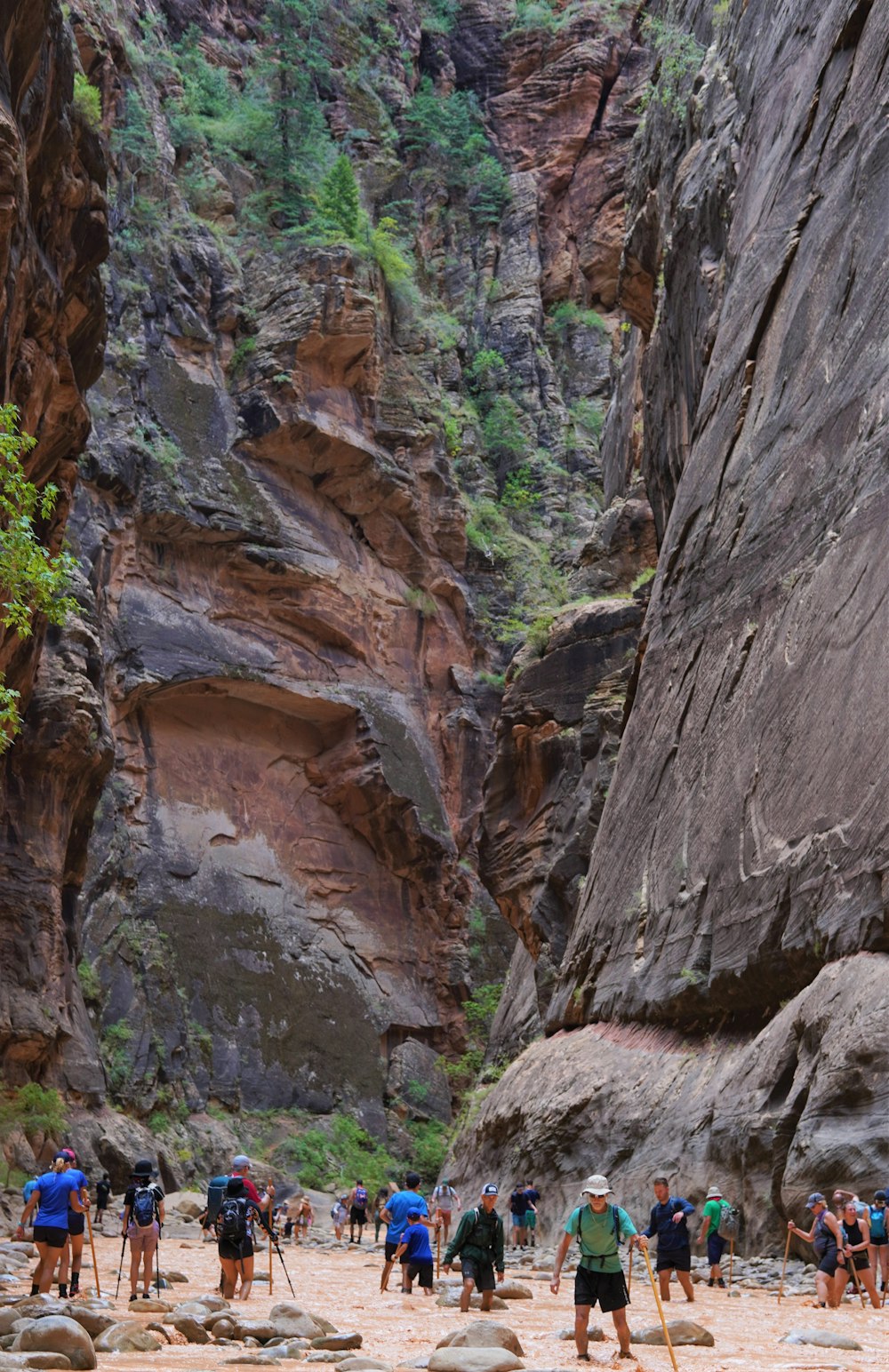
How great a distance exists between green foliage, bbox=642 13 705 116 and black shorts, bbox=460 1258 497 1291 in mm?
24877

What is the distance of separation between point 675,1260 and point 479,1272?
5.89ft

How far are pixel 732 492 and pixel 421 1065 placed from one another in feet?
89.1

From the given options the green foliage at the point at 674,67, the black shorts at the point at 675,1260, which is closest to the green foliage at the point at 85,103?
the green foliage at the point at 674,67

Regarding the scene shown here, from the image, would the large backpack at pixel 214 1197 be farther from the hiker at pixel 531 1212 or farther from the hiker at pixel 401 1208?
the hiker at pixel 531 1212

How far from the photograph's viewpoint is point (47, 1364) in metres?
7.20

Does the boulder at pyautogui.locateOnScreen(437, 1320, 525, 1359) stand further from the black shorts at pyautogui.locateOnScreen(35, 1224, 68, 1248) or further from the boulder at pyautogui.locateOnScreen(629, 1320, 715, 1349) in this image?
the black shorts at pyautogui.locateOnScreen(35, 1224, 68, 1248)

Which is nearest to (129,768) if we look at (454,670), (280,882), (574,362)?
(280,882)

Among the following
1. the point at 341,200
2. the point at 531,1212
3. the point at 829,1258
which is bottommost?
the point at 829,1258

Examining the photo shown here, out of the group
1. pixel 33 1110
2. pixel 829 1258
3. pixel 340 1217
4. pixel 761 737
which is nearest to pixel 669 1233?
pixel 829 1258

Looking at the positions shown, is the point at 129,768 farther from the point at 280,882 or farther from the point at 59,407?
the point at 59,407

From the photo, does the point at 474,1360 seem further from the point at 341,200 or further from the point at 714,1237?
the point at 341,200

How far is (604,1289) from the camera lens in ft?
28.7

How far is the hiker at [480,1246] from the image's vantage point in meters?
11.4

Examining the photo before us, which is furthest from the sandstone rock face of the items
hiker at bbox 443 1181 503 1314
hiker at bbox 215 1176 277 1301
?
hiker at bbox 443 1181 503 1314
